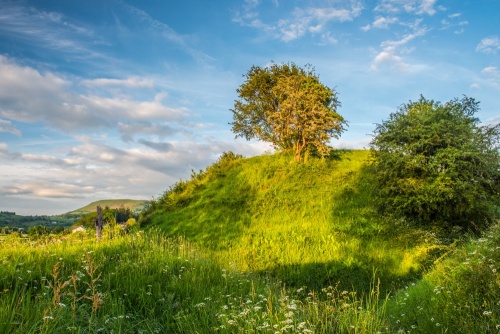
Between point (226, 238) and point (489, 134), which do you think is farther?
point (226, 238)

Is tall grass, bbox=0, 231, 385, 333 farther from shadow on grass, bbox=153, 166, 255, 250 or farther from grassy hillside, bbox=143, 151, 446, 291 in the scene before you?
shadow on grass, bbox=153, 166, 255, 250

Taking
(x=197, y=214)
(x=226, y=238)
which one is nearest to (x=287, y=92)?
(x=197, y=214)

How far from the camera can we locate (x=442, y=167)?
1747 centimetres

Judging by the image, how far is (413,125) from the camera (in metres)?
18.5

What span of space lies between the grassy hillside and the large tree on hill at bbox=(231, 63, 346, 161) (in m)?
2.00

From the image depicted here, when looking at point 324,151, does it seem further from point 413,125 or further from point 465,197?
point 465,197

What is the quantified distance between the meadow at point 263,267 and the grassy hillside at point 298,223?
7 centimetres

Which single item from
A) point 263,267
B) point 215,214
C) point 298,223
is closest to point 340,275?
point 263,267

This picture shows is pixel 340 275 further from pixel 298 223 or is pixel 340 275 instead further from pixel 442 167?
pixel 442 167

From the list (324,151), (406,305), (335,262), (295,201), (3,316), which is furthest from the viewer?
(324,151)

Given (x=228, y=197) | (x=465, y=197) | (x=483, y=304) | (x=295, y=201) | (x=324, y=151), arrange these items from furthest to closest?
1. (x=324, y=151)
2. (x=228, y=197)
3. (x=295, y=201)
4. (x=465, y=197)
5. (x=483, y=304)

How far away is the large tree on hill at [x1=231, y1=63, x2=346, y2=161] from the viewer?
29.8 meters

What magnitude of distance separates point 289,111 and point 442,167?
606 inches

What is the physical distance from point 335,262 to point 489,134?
1021cm
